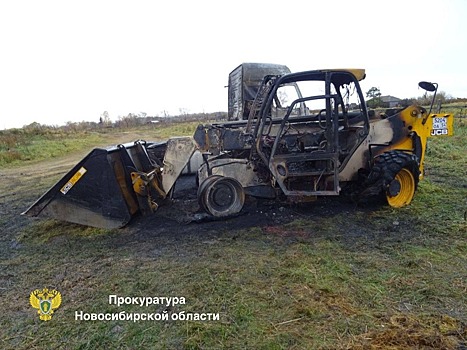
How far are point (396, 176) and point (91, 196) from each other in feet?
13.7

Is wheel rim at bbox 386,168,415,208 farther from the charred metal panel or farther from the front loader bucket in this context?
the charred metal panel

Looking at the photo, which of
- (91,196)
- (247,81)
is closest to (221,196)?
(91,196)

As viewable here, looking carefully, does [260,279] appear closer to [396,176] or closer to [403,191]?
[396,176]

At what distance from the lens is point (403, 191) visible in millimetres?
5328

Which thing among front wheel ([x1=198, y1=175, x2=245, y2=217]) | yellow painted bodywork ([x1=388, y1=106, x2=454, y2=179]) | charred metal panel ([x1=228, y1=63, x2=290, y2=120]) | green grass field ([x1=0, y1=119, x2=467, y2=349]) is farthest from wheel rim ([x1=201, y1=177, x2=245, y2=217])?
charred metal panel ([x1=228, y1=63, x2=290, y2=120])

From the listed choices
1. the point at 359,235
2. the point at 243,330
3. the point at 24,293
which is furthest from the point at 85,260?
the point at 359,235

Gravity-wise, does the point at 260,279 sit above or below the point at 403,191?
below

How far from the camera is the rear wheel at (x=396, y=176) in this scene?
4891mm

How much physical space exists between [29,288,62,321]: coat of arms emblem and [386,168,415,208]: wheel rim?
14.0 feet

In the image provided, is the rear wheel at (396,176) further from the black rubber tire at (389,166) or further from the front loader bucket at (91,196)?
the front loader bucket at (91,196)

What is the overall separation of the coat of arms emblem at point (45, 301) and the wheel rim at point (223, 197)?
2.24m

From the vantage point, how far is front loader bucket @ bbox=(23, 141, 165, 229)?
466 cm

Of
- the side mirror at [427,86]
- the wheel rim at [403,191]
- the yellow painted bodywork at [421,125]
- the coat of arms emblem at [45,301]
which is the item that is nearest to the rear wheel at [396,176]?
the wheel rim at [403,191]

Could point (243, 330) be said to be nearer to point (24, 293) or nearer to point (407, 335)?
point (407, 335)
